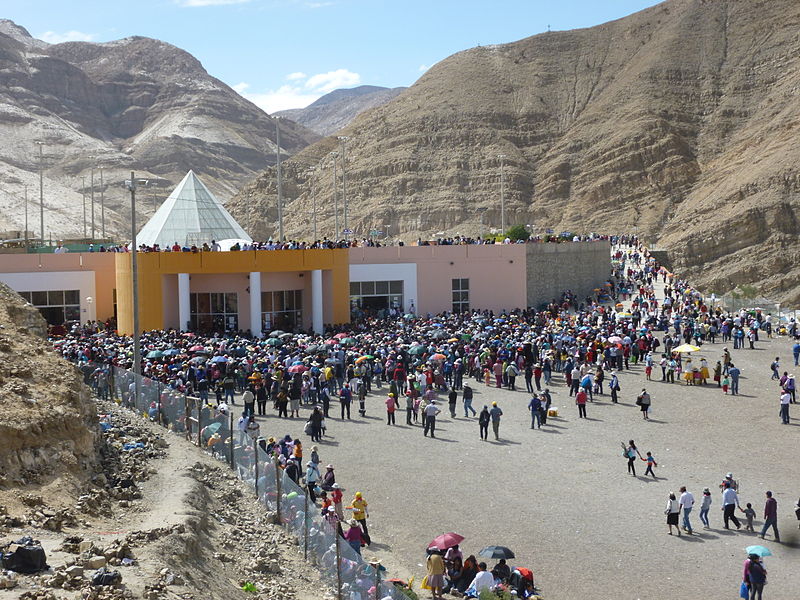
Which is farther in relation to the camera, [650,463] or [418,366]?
[418,366]

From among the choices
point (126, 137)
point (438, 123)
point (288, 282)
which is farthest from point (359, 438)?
point (126, 137)

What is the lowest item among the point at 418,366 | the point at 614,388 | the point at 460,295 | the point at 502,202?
the point at 614,388

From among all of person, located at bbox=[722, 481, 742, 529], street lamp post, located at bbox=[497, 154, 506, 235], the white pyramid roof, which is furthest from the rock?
street lamp post, located at bbox=[497, 154, 506, 235]

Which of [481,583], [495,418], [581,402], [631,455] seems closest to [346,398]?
[495,418]

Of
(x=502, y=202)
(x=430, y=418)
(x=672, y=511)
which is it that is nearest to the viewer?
(x=672, y=511)

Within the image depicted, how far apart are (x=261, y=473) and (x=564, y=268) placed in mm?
35958

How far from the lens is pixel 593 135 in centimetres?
A: 11475

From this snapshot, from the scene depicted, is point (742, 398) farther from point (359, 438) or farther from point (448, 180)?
point (448, 180)

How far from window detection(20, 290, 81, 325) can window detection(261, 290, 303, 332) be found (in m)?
8.82

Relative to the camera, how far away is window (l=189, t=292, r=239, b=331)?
39781 mm

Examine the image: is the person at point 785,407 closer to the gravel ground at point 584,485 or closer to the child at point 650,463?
the gravel ground at point 584,485

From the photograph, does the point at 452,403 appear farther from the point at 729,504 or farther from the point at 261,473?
the point at 729,504

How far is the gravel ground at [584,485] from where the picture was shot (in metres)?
15.3

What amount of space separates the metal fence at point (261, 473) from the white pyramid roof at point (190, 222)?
768 inches
